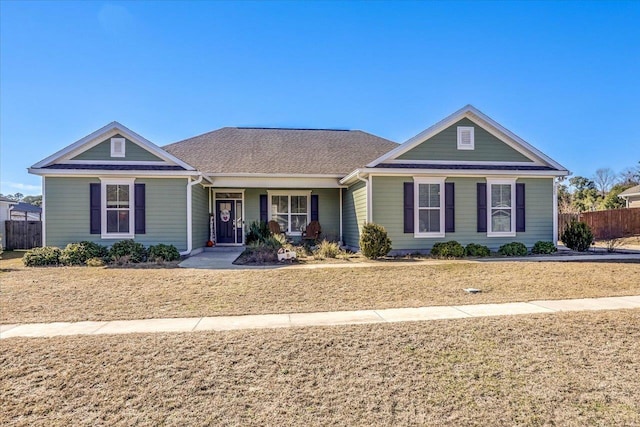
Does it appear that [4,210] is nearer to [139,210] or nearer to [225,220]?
[225,220]

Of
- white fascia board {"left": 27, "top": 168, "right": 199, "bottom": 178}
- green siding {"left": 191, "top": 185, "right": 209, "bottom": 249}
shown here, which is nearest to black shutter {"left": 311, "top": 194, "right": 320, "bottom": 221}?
green siding {"left": 191, "top": 185, "right": 209, "bottom": 249}

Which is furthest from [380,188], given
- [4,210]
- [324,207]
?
[4,210]

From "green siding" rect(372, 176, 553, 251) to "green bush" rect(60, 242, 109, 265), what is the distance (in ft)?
29.3

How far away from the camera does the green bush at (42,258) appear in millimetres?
11586

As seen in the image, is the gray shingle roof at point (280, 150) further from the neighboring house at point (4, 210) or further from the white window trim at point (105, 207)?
the neighboring house at point (4, 210)

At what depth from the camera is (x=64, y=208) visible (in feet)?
42.0

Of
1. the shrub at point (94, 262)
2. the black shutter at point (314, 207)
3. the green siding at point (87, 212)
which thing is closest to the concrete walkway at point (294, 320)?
the shrub at point (94, 262)

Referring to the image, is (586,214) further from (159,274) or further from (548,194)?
(159,274)

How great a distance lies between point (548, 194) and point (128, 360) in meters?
14.6

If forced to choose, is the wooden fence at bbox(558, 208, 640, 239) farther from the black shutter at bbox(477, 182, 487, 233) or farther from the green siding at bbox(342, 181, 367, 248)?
the green siding at bbox(342, 181, 367, 248)

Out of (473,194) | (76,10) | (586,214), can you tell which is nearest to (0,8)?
(76,10)

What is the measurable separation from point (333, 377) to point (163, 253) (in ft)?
31.5

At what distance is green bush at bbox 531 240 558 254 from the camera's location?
13488 mm

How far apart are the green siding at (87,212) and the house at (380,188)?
3cm
